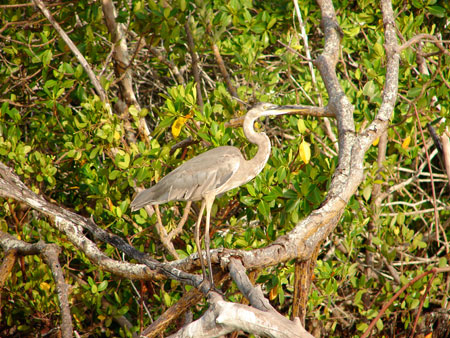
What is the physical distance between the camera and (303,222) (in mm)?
2615

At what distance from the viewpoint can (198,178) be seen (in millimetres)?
3352

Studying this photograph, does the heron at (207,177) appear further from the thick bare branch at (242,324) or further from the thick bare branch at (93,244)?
the thick bare branch at (242,324)

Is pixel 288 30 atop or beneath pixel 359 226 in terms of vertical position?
atop

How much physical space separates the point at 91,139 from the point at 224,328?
2.46 meters

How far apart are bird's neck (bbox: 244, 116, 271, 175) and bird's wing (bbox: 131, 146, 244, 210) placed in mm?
113

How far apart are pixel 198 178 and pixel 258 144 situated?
470mm

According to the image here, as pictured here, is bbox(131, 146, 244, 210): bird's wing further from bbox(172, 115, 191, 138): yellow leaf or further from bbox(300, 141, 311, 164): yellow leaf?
bbox(300, 141, 311, 164): yellow leaf

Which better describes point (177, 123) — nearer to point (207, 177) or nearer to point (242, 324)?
point (207, 177)

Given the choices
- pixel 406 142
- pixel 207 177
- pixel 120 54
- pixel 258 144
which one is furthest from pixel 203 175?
pixel 120 54

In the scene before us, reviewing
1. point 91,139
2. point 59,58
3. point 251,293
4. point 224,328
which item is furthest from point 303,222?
point 59,58

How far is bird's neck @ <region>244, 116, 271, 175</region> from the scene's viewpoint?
11.2 ft

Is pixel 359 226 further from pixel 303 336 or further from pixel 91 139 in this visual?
pixel 303 336

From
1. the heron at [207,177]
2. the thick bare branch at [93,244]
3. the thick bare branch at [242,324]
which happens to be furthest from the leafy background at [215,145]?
the thick bare branch at [242,324]

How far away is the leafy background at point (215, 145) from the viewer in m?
3.63
